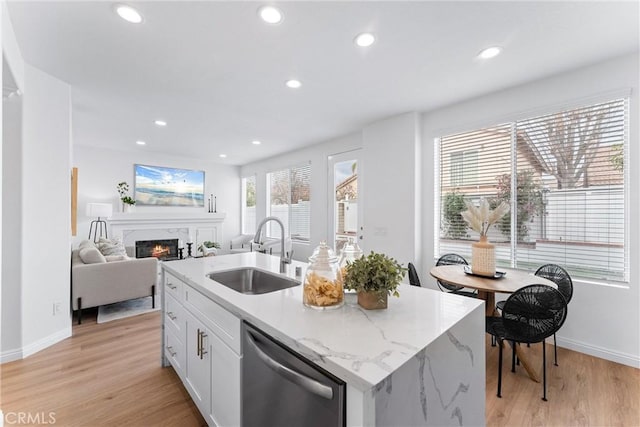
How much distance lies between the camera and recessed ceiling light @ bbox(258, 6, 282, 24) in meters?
1.81

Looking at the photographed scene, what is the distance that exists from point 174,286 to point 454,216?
310 centimetres

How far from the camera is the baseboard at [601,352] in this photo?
7.68 ft

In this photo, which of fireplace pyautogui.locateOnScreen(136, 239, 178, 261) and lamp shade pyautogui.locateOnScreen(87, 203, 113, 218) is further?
fireplace pyautogui.locateOnScreen(136, 239, 178, 261)

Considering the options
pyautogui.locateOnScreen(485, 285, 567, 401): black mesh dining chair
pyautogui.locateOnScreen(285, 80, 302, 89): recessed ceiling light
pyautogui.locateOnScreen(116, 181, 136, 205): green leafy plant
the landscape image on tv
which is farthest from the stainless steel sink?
the landscape image on tv

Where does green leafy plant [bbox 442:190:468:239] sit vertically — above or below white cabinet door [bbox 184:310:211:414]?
above

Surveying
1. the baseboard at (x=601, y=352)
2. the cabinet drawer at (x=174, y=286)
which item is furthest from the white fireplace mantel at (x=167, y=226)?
the baseboard at (x=601, y=352)

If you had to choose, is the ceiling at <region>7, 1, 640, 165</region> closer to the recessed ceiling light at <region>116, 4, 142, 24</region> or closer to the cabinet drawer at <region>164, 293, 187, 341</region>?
the recessed ceiling light at <region>116, 4, 142, 24</region>

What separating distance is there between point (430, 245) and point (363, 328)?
2900 mm

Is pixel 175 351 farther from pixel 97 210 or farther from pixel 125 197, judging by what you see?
pixel 125 197

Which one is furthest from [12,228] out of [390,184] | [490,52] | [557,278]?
[557,278]

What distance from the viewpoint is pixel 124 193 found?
600 centimetres

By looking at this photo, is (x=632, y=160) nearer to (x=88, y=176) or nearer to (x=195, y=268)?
(x=195, y=268)

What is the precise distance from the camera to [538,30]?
2.04 metres

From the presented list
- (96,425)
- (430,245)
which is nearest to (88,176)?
(96,425)
